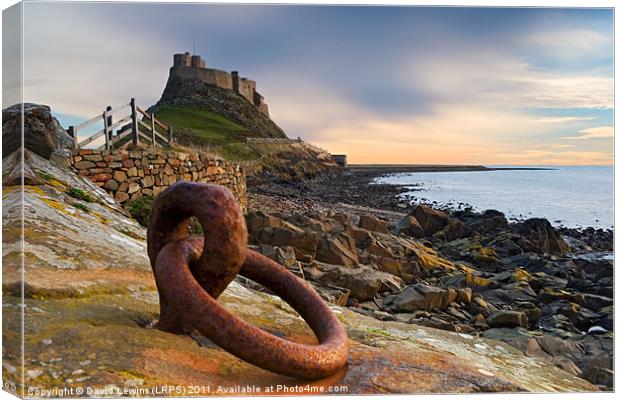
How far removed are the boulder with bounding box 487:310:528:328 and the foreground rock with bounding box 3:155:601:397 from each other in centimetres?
224

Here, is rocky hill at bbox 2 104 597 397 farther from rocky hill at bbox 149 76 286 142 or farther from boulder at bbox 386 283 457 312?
rocky hill at bbox 149 76 286 142

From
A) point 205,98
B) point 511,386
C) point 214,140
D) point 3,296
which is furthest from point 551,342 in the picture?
point 205,98

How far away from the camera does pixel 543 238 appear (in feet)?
58.7

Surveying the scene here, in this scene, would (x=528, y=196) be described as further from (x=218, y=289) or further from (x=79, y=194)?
(x=218, y=289)

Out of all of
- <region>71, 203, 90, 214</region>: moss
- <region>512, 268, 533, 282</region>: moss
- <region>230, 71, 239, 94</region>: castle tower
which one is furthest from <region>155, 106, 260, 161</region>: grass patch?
<region>71, 203, 90, 214</region>: moss

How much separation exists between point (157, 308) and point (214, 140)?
31144 mm

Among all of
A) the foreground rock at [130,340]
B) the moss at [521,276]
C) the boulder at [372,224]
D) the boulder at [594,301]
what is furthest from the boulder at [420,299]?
the boulder at [372,224]

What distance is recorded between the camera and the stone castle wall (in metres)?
10.2

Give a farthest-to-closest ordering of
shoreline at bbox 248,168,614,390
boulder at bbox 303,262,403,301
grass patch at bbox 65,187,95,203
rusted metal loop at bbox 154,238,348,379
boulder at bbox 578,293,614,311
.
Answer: boulder at bbox 578,293,614,311 → boulder at bbox 303,262,403,301 → shoreline at bbox 248,168,614,390 → grass patch at bbox 65,187,95,203 → rusted metal loop at bbox 154,238,348,379

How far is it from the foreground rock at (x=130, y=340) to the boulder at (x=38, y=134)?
49 centimetres

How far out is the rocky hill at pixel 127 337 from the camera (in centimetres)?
333

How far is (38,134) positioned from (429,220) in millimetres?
14537

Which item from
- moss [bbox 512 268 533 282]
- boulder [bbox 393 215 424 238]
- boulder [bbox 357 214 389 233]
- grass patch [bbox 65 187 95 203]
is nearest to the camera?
grass patch [bbox 65 187 95 203]

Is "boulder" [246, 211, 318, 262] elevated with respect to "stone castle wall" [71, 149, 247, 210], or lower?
lower
